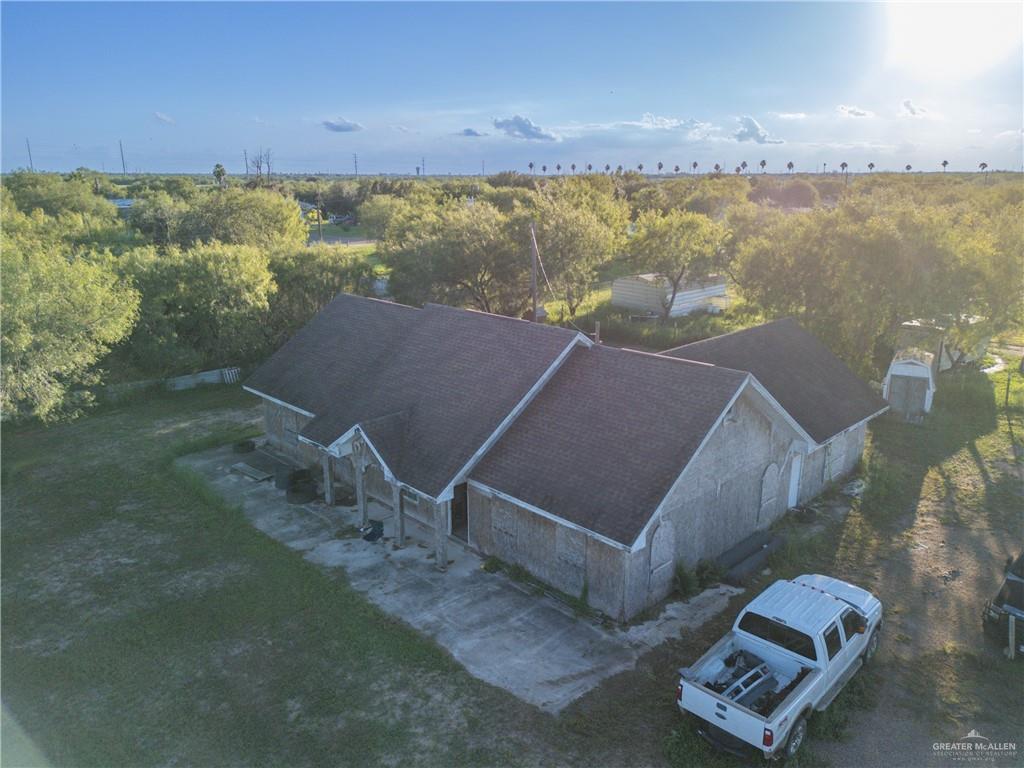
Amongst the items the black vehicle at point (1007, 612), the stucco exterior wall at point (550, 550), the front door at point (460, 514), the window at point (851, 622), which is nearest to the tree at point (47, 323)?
the front door at point (460, 514)

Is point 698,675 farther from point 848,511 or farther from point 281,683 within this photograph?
point 848,511

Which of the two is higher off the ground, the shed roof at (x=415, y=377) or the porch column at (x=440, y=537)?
the shed roof at (x=415, y=377)

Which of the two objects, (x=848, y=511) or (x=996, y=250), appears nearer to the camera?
(x=848, y=511)

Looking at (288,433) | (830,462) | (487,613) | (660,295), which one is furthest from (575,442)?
Answer: (660,295)

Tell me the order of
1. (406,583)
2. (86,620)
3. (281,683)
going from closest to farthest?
1. (281,683)
2. (86,620)
3. (406,583)

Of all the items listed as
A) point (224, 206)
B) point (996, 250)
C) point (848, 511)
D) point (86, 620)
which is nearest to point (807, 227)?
point (996, 250)

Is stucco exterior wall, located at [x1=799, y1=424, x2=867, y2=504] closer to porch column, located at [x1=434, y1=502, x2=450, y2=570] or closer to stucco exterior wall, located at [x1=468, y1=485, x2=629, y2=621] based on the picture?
stucco exterior wall, located at [x1=468, y1=485, x2=629, y2=621]

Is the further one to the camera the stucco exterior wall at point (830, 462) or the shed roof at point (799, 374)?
the shed roof at point (799, 374)

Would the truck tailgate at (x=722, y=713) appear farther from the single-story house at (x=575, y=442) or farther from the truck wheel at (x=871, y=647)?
the truck wheel at (x=871, y=647)
